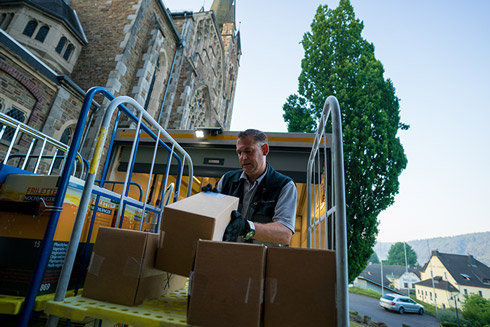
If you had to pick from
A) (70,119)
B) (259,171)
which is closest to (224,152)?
(259,171)

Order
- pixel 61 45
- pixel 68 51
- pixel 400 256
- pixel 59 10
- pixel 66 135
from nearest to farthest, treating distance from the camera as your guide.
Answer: pixel 66 135
pixel 61 45
pixel 59 10
pixel 68 51
pixel 400 256

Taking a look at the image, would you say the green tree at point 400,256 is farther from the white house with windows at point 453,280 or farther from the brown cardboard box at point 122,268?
the brown cardboard box at point 122,268

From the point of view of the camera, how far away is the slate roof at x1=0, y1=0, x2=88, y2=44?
10.1 m

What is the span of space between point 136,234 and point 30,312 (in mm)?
627

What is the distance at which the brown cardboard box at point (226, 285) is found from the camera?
1088 mm

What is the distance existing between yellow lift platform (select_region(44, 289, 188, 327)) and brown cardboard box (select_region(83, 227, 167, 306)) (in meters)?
0.05

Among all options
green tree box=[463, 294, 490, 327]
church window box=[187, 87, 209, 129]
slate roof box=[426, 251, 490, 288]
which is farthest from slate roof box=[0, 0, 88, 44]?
slate roof box=[426, 251, 490, 288]

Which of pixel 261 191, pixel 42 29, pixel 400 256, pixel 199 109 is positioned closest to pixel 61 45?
pixel 42 29

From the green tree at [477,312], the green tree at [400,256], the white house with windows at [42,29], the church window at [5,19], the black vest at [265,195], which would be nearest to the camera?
the black vest at [265,195]

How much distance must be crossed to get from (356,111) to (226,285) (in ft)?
35.3

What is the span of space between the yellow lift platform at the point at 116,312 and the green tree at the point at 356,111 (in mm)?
8496

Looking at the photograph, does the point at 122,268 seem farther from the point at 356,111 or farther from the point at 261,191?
the point at 356,111

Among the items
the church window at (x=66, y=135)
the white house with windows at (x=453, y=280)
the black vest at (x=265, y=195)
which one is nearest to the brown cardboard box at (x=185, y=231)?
the black vest at (x=265, y=195)

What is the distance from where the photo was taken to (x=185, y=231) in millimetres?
1394
